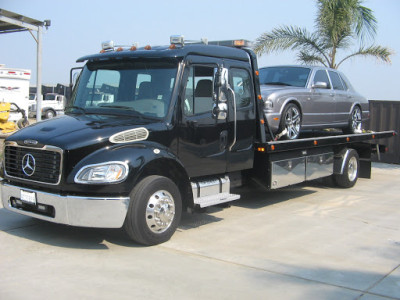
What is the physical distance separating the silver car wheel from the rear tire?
214 cm

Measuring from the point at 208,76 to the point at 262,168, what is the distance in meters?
2.05

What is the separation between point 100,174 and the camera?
5254mm

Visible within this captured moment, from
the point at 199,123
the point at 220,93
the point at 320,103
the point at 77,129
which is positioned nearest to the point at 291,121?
the point at 320,103

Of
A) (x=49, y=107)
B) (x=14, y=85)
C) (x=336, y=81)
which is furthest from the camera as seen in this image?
(x=49, y=107)

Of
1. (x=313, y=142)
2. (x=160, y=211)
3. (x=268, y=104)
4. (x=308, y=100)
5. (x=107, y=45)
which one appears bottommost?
(x=160, y=211)

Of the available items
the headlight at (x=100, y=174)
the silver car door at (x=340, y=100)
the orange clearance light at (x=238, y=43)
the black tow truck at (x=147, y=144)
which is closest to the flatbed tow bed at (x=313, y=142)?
the black tow truck at (x=147, y=144)

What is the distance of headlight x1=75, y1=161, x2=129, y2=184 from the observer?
523 centimetres

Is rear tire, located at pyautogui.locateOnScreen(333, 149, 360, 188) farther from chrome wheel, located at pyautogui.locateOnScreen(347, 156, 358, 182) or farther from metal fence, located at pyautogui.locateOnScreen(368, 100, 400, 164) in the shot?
metal fence, located at pyautogui.locateOnScreen(368, 100, 400, 164)

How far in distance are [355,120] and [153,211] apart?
22.3ft

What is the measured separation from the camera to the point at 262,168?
7840mm

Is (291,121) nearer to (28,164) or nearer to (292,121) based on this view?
(292,121)

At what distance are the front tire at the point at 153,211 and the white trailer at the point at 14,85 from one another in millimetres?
19437

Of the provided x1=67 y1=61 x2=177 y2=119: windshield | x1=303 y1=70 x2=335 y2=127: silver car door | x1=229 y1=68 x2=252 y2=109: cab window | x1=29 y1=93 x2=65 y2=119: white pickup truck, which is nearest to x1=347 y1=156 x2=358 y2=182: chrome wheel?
x1=303 y1=70 x2=335 y2=127: silver car door

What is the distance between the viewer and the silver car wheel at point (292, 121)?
8.52m
